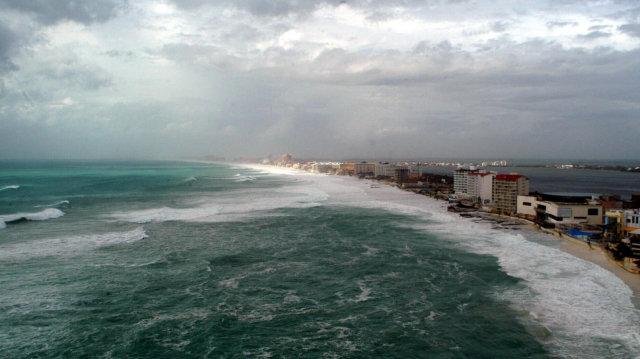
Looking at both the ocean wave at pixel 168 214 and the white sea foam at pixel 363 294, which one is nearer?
the white sea foam at pixel 363 294

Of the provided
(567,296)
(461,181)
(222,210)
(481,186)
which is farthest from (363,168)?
(567,296)

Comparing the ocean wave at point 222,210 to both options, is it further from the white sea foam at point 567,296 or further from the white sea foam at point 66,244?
the white sea foam at point 567,296

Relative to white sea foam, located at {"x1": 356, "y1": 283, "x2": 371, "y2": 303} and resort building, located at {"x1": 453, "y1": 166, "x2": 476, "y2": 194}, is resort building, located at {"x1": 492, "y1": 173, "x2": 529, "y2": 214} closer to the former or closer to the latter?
resort building, located at {"x1": 453, "y1": 166, "x2": 476, "y2": 194}

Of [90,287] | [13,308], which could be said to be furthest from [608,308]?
[13,308]

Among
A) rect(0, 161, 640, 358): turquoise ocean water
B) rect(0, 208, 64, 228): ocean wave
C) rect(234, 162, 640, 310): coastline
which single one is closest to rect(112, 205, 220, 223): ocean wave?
rect(0, 161, 640, 358): turquoise ocean water

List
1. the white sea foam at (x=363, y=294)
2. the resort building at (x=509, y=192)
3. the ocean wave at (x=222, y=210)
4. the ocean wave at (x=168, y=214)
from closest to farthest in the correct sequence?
the white sea foam at (x=363, y=294)
the ocean wave at (x=168, y=214)
the ocean wave at (x=222, y=210)
the resort building at (x=509, y=192)

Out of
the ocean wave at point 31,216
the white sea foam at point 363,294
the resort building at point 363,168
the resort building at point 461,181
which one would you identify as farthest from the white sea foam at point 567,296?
the resort building at point 363,168

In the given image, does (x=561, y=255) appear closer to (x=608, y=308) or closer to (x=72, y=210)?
(x=608, y=308)
